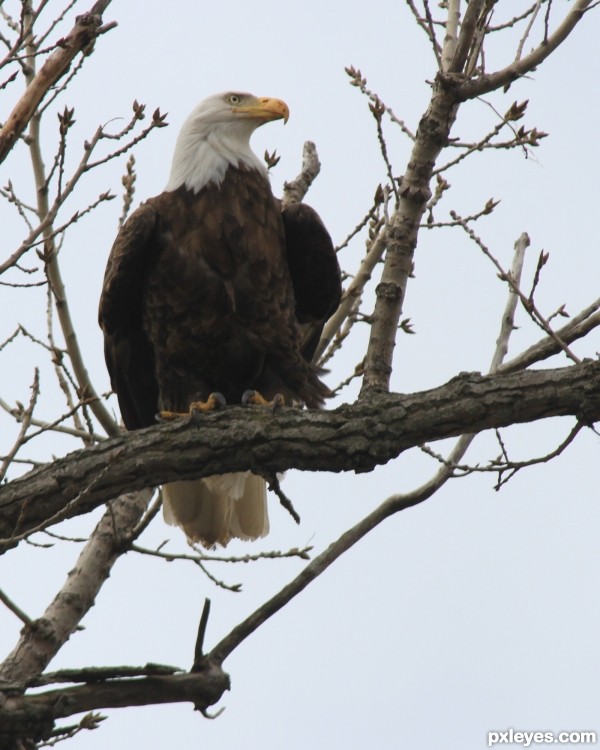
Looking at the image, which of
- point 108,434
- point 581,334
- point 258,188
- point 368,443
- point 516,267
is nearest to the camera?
point 368,443

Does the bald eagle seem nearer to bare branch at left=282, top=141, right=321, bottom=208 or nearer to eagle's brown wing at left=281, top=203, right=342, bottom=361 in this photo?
eagle's brown wing at left=281, top=203, right=342, bottom=361

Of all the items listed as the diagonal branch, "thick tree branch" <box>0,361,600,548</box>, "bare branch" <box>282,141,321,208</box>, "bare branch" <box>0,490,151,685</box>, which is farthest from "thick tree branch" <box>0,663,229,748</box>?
"bare branch" <box>282,141,321,208</box>

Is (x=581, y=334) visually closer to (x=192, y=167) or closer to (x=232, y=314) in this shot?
(x=232, y=314)

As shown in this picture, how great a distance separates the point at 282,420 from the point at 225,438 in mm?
210

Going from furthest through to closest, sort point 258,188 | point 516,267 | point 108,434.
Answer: point 258,188, point 108,434, point 516,267

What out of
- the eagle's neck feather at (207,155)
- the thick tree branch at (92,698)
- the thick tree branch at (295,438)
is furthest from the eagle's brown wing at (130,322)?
the thick tree branch at (92,698)

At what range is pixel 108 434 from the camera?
17.3 feet

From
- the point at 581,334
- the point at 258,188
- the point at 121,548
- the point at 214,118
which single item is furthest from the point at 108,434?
the point at 581,334

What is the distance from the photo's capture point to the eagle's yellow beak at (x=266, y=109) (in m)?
5.89

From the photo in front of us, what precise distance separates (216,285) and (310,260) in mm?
643

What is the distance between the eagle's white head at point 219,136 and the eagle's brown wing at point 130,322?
1.26ft

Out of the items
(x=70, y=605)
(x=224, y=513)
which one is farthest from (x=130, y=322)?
(x=70, y=605)

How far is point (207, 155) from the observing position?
5.78 metres

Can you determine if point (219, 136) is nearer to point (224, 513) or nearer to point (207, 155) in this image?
point (207, 155)
